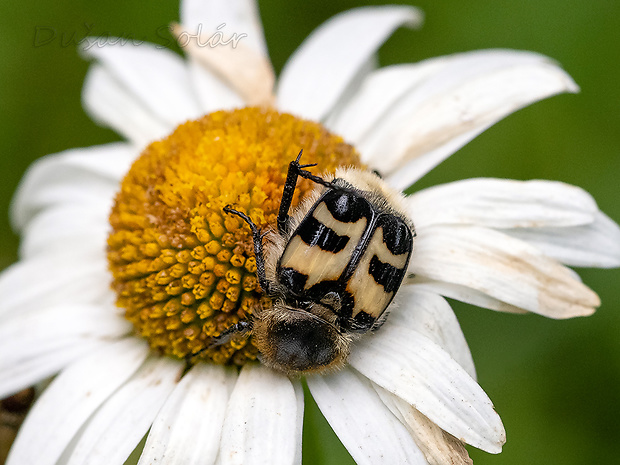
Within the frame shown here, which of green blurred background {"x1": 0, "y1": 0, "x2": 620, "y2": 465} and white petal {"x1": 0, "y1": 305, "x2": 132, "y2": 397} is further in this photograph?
green blurred background {"x1": 0, "y1": 0, "x2": 620, "y2": 465}

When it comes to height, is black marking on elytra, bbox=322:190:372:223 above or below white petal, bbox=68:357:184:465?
above

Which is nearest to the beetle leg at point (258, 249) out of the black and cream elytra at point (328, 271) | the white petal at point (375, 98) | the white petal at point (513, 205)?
the black and cream elytra at point (328, 271)

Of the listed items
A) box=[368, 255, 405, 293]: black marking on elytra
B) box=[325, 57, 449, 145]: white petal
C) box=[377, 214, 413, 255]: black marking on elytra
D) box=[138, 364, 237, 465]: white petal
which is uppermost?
box=[325, 57, 449, 145]: white petal

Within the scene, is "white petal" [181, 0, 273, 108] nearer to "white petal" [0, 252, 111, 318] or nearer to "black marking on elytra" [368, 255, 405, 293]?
"white petal" [0, 252, 111, 318]

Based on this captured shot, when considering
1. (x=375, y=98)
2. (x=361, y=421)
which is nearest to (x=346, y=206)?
(x=361, y=421)

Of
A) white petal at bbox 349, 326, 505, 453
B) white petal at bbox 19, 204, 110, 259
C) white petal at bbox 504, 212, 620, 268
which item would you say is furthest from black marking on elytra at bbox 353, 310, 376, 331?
white petal at bbox 19, 204, 110, 259

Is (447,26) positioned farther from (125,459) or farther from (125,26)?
(125,459)

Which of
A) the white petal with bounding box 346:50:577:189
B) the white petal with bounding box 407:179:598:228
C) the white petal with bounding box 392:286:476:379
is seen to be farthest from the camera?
the white petal with bounding box 346:50:577:189
